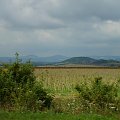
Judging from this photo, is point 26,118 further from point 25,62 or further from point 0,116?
point 25,62

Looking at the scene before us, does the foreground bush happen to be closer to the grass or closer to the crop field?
the grass

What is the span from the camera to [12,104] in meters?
17.5

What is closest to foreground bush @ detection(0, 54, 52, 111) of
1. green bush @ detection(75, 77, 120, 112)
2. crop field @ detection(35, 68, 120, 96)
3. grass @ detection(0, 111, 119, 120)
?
grass @ detection(0, 111, 119, 120)

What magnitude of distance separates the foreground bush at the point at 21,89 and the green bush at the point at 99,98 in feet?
5.46

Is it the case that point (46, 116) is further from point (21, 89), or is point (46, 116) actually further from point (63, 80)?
point (63, 80)

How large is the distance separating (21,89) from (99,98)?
338 centimetres

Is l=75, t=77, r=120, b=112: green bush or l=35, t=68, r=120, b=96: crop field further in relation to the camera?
l=35, t=68, r=120, b=96: crop field

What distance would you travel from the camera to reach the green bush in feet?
55.8

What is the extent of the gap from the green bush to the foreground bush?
5.46 feet

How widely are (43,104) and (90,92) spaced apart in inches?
83.9

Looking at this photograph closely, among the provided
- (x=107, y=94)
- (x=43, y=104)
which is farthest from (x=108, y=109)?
(x=43, y=104)

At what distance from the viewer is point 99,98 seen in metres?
17.2

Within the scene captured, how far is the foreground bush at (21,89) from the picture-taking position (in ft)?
55.4

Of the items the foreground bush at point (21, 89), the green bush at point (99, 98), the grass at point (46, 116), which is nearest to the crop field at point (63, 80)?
the foreground bush at point (21, 89)
